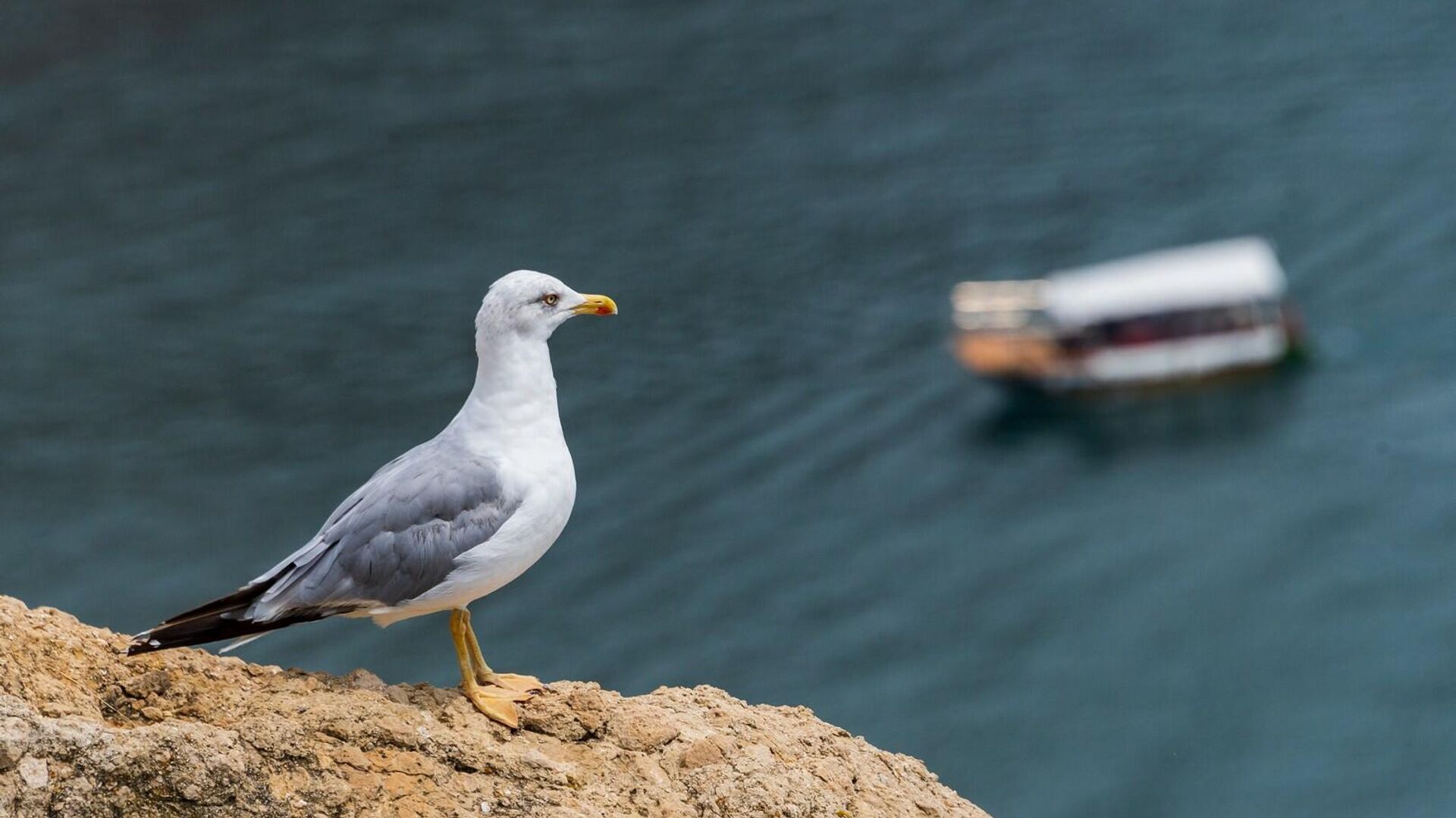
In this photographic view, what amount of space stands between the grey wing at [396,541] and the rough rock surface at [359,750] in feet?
1.37

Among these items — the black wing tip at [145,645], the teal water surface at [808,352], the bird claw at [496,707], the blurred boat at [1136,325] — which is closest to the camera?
the black wing tip at [145,645]

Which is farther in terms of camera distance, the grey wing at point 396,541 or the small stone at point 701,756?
the small stone at point 701,756

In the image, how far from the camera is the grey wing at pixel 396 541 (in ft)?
26.9

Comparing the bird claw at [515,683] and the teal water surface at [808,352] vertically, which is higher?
the teal water surface at [808,352]

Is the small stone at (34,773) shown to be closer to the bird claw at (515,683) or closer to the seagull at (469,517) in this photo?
the seagull at (469,517)

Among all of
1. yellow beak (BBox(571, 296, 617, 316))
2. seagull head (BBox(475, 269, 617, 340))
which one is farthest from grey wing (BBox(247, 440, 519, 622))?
yellow beak (BBox(571, 296, 617, 316))

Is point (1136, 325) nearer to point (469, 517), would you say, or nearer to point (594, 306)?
point (594, 306)

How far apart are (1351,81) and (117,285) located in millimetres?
32836

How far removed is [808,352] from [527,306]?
31.0 metres

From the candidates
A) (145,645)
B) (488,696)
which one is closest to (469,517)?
(488,696)

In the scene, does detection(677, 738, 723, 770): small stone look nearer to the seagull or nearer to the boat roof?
the seagull

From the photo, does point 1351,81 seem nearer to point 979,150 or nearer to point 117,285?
point 979,150

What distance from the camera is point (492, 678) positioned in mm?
8781

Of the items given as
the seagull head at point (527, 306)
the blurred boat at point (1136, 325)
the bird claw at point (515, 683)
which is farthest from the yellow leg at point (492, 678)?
the blurred boat at point (1136, 325)
